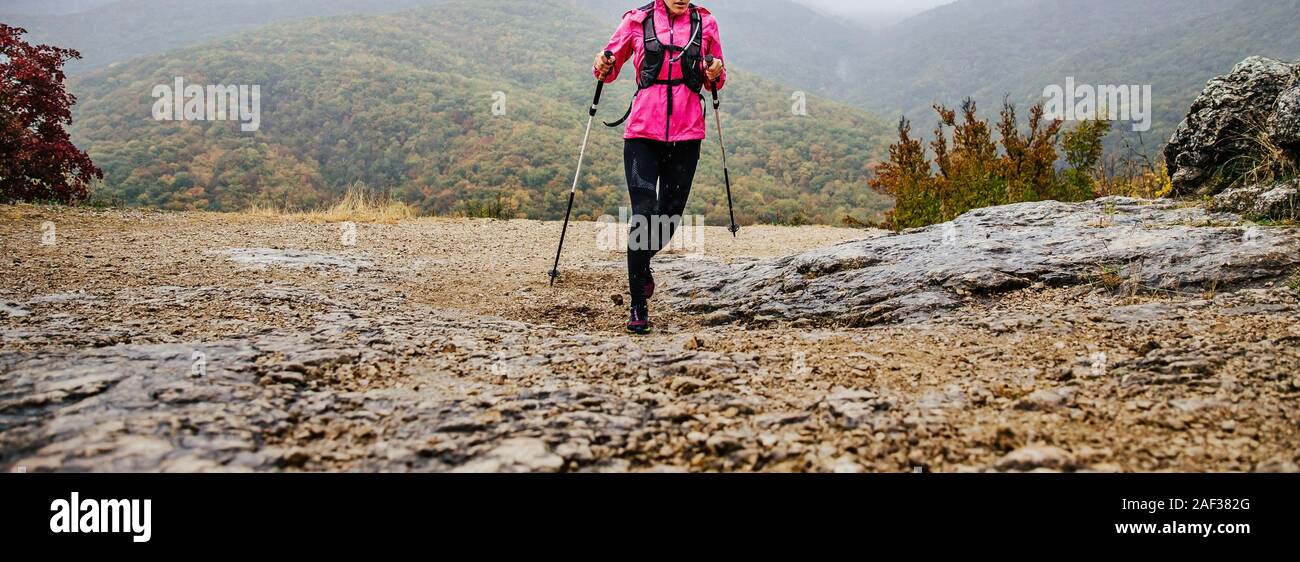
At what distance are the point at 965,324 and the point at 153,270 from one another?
19.4ft

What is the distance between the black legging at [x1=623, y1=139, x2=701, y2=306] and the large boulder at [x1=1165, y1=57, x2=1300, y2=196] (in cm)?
401

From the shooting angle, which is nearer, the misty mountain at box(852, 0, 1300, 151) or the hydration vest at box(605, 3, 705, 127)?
the hydration vest at box(605, 3, 705, 127)

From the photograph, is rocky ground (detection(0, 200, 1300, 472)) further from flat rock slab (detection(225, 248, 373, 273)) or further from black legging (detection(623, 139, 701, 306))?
black legging (detection(623, 139, 701, 306))

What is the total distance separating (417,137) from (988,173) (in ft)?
119

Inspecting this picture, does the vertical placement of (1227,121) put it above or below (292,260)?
above

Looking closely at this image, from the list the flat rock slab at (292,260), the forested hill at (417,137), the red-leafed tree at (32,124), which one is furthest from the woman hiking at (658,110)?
the forested hill at (417,137)

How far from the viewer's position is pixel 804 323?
391 cm

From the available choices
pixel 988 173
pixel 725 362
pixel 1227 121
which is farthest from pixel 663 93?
pixel 988 173

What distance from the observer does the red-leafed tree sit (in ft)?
31.3

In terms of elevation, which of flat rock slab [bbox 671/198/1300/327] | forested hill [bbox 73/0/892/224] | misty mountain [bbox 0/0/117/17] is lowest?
flat rock slab [bbox 671/198/1300/327]

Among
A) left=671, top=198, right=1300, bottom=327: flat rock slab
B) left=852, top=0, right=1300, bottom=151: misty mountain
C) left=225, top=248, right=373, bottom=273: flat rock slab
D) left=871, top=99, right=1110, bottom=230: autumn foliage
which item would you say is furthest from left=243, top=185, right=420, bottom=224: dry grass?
left=852, top=0, right=1300, bottom=151: misty mountain

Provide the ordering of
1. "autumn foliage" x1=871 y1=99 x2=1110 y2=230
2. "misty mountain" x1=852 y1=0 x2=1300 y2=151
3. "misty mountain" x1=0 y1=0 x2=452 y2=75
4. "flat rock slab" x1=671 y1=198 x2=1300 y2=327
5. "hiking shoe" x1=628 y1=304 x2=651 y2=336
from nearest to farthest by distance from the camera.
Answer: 1. "flat rock slab" x1=671 y1=198 x2=1300 y2=327
2. "hiking shoe" x1=628 y1=304 x2=651 y2=336
3. "autumn foliage" x1=871 y1=99 x2=1110 y2=230
4. "misty mountain" x1=852 y1=0 x2=1300 y2=151
5. "misty mountain" x1=0 y1=0 x2=452 y2=75

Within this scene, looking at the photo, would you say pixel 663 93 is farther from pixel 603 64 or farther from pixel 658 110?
pixel 603 64

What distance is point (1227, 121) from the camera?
188 inches
